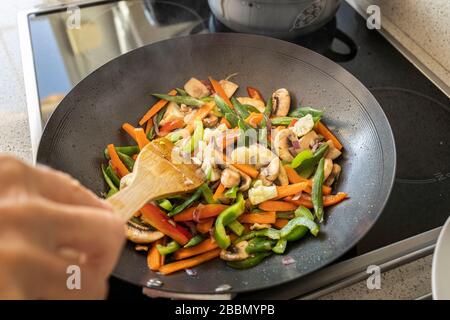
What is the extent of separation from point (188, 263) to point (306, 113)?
568 mm

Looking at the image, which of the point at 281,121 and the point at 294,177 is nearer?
the point at 294,177

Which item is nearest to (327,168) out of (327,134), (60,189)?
(327,134)

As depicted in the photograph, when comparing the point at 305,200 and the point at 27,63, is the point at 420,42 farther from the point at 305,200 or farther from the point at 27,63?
the point at 27,63

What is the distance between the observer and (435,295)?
91 centimetres

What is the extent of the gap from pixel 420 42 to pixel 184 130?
0.91m

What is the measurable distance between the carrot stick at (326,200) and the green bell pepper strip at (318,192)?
0.02 m

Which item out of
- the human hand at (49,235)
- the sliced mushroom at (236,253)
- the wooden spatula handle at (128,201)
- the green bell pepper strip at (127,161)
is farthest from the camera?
the green bell pepper strip at (127,161)

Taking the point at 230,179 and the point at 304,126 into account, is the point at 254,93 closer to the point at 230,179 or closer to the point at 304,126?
the point at 304,126

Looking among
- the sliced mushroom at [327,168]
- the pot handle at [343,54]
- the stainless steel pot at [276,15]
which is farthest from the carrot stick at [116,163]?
the pot handle at [343,54]

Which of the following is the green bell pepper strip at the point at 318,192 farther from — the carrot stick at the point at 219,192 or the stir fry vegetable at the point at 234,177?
the carrot stick at the point at 219,192

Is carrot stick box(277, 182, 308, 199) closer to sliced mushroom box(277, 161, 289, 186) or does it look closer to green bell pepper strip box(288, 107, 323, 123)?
sliced mushroom box(277, 161, 289, 186)

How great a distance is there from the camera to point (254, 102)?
1.45m

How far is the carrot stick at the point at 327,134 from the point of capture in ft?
4.26
